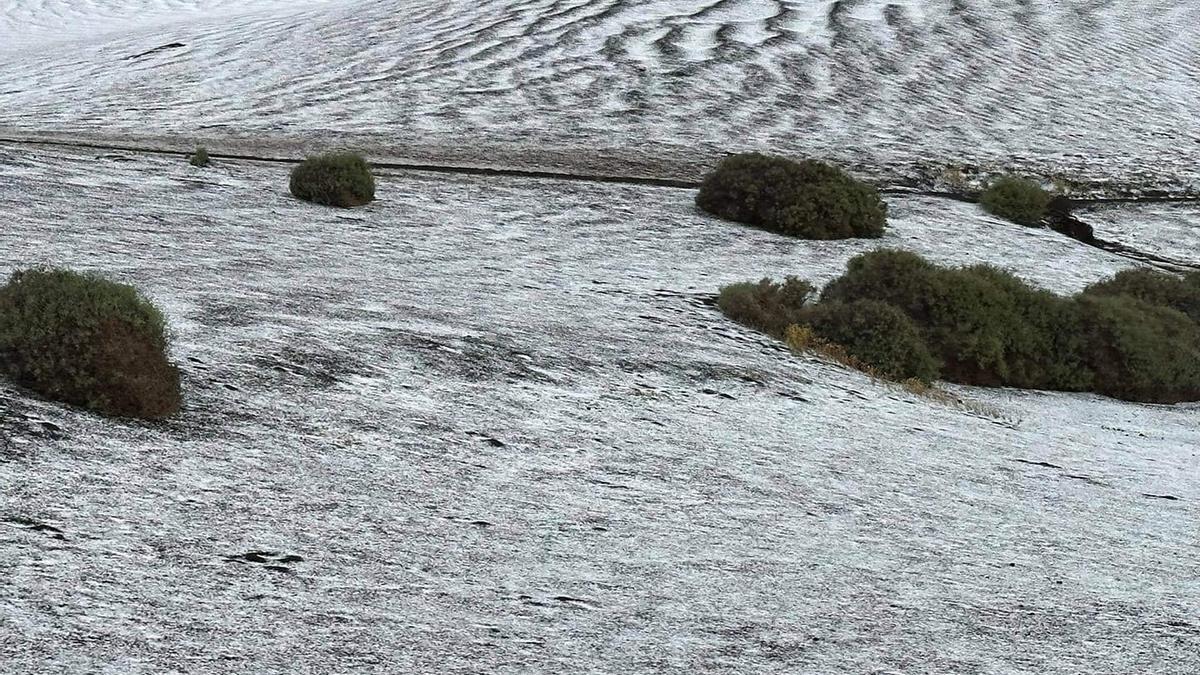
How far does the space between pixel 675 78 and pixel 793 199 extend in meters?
11.4

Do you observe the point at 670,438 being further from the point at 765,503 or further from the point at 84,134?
the point at 84,134

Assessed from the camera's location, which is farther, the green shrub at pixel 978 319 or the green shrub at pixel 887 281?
the green shrub at pixel 887 281

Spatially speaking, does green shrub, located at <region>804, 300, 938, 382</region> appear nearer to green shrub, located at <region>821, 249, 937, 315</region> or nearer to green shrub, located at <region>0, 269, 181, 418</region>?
green shrub, located at <region>821, 249, 937, 315</region>

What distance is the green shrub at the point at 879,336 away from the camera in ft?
44.4

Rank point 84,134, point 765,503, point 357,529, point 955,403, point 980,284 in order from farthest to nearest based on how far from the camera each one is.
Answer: point 84,134
point 980,284
point 955,403
point 765,503
point 357,529

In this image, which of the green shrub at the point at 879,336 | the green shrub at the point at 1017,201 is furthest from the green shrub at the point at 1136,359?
the green shrub at the point at 1017,201

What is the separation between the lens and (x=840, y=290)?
15.6 metres

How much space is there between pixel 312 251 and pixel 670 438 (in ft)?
22.2

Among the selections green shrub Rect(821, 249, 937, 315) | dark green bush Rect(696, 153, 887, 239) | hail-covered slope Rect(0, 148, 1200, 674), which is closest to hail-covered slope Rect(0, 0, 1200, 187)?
dark green bush Rect(696, 153, 887, 239)

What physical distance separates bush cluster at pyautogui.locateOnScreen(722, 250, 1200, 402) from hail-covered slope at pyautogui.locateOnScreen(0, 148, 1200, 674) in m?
0.52

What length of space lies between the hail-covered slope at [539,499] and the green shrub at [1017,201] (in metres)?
8.39

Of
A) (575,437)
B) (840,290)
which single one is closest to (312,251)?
(840,290)

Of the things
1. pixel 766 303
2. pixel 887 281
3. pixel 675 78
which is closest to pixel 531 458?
pixel 766 303

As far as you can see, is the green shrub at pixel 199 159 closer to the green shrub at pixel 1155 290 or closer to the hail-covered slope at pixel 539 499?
the hail-covered slope at pixel 539 499
